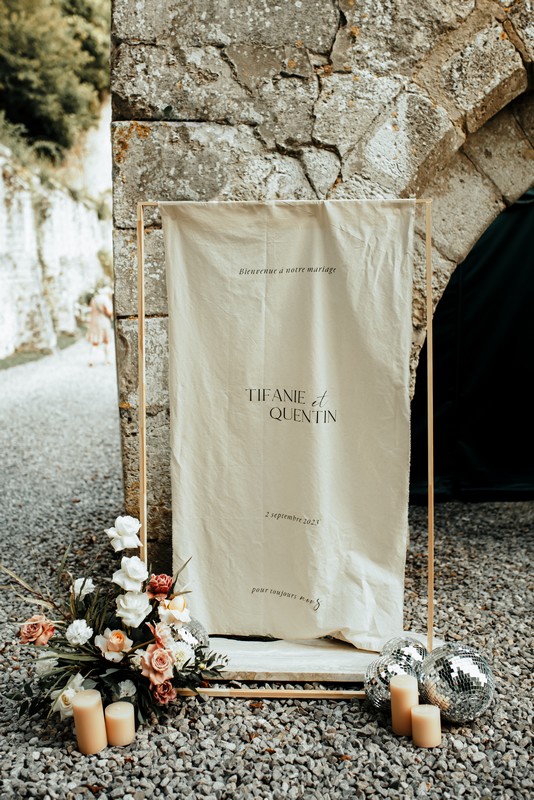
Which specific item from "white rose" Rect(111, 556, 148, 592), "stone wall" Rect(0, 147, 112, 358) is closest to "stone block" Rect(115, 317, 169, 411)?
"white rose" Rect(111, 556, 148, 592)

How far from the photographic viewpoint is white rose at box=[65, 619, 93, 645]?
2.29 meters

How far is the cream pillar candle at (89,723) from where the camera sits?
6.97 ft

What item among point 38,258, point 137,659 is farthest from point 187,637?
point 38,258

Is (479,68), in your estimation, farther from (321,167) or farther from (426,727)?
(426,727)

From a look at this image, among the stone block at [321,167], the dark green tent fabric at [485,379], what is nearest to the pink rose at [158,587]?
the stone block at [321,167]

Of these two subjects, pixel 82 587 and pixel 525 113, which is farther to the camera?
pixel 525 113

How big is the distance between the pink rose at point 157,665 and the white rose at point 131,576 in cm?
20

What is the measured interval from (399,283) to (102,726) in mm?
1635

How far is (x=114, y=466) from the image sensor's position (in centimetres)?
612

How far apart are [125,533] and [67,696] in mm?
508

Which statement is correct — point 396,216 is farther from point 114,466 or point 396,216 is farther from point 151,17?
point 114,466

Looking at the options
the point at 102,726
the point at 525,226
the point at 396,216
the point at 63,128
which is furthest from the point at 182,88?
the point at 63,128

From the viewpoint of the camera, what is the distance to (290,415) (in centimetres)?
256

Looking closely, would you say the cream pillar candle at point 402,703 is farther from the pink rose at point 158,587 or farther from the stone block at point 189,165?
the stone block at point 189,165
